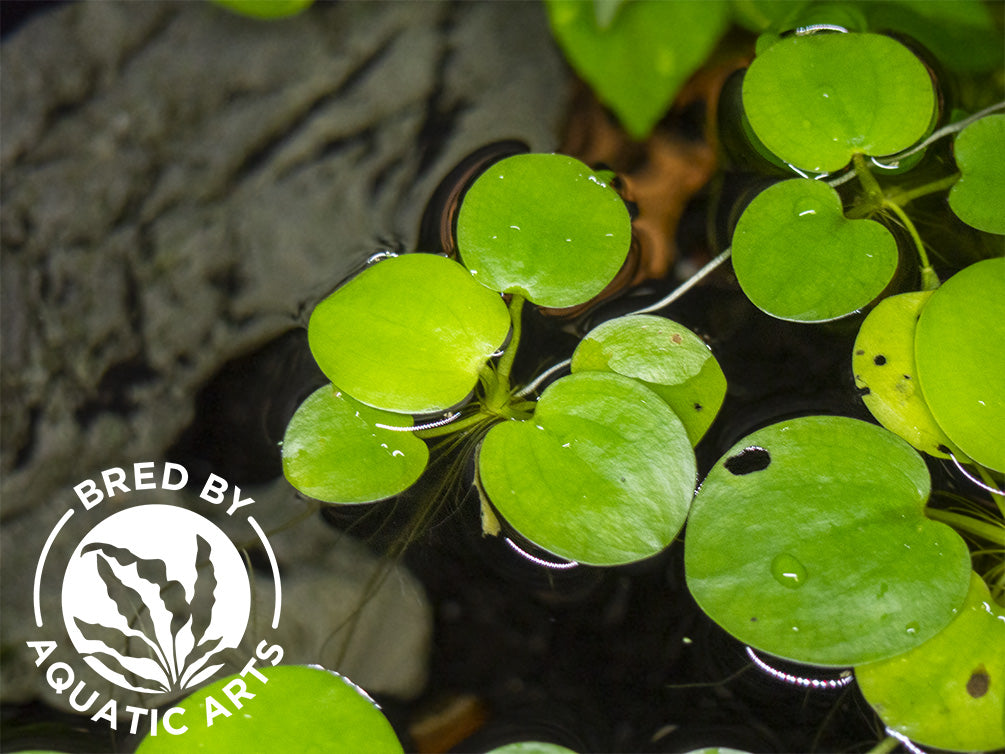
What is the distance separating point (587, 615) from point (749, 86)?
0.68 metres

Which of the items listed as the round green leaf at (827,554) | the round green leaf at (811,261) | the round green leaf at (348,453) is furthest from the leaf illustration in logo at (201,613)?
the round green leaf at (811,261)

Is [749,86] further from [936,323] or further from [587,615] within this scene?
[587,615]

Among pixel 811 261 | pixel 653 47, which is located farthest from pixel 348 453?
pixel 653 47

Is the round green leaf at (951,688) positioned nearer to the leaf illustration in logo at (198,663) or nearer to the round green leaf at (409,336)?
the round green leaf at (409,336)

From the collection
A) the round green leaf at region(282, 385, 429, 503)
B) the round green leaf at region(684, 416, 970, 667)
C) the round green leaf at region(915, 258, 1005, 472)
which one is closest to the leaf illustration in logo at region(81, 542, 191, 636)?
the round green leaf at region(282, 385, 429, 503)

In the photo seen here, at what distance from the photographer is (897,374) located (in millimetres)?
842

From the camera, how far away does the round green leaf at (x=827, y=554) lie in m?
0.73

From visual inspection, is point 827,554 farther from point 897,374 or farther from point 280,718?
point 280,718

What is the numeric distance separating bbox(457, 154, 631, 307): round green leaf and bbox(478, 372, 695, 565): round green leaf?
0.12m

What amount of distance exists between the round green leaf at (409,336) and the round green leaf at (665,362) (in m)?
0.11

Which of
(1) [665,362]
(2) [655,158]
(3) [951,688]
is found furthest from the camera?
(2) [655,158]

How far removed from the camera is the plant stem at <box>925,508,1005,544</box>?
2.60 feet

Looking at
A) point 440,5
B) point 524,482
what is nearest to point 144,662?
point 524,482

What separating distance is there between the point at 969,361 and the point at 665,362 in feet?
1.06
